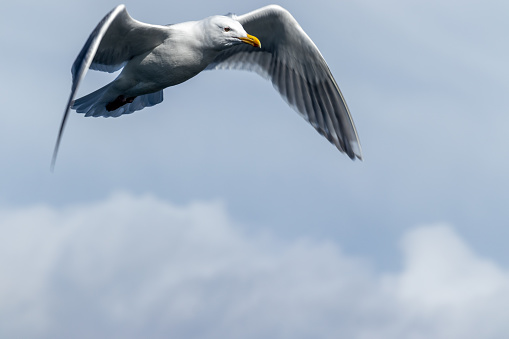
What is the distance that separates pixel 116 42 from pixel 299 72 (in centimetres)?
353

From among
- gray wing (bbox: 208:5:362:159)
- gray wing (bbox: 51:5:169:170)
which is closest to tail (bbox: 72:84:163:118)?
gray wing (bbox: 51:5:169:170)

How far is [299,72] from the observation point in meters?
13.7

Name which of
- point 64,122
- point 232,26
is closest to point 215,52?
point 232,26

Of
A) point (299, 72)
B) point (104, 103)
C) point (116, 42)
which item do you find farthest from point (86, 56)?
point (299, 72)

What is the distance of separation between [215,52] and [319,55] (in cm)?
249

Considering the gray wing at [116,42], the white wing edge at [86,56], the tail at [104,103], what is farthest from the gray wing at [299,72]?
the white wing edge at [86,56]

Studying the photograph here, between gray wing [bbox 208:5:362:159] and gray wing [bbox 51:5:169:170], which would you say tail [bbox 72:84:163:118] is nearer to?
gray wing [bbox 51:5:169:170]

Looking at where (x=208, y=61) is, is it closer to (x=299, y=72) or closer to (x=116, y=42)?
(x=116, y=42)

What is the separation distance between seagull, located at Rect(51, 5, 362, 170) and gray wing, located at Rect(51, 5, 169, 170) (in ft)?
0.05

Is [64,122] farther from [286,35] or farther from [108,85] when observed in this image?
[286,35]

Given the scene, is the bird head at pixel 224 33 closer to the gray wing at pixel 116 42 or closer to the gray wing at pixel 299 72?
the gray wing at pixel 116 42

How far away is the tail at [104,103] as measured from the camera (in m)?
12.5

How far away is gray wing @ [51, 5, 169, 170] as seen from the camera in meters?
10.1

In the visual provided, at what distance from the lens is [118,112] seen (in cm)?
1311
